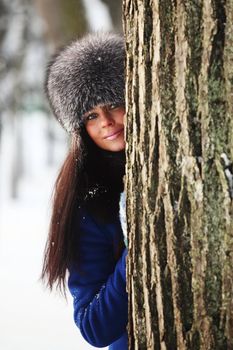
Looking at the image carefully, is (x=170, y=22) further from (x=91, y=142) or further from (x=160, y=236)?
(x=91, y=142)

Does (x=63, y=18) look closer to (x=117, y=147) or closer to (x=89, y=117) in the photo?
(x=89, y=117)

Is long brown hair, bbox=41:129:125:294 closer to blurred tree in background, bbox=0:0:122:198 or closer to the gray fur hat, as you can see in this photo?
the gray fur hat

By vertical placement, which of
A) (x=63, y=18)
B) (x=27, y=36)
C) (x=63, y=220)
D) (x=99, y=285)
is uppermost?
(x=27, y=36)

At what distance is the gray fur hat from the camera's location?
2.25 metres

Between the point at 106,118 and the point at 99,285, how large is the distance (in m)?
0.64

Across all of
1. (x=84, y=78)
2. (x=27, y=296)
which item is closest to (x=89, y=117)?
(x=84, y=78)

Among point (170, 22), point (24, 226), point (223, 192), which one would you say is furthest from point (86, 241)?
point (24, 226)

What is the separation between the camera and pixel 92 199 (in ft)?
7.26

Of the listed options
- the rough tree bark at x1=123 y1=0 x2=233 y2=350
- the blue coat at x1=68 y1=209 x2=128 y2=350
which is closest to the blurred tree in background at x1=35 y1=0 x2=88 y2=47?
the blue coat at x1=68 y1=209 x2=128 y2=350

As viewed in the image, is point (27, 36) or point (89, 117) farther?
point (27, 36)

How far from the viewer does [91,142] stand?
228 centimetres

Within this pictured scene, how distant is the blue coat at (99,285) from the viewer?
196cm

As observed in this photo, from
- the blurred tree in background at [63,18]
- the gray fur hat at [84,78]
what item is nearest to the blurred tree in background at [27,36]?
the blurred tree in background at [63,18]

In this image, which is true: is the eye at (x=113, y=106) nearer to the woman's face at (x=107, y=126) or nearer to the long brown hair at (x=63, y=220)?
the woman's face at (x=107, y=126)
